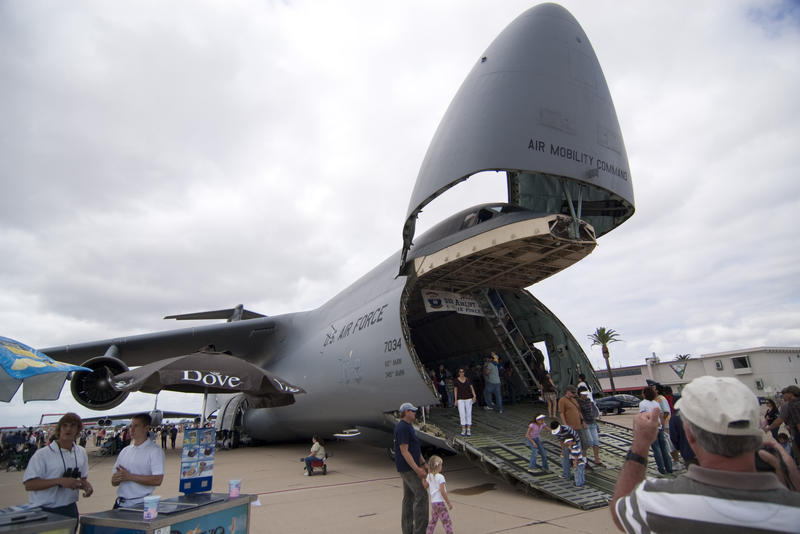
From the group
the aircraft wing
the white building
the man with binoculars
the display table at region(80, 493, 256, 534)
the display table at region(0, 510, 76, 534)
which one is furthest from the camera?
the white building

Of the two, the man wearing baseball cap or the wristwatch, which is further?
the man wearing baseball cap

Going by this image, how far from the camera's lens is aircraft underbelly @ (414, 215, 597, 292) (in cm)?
722

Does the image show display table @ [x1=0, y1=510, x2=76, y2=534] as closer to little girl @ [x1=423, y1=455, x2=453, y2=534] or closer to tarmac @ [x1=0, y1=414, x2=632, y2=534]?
tarmac @ [x1=0, y1=414, x2=632, y2=534]

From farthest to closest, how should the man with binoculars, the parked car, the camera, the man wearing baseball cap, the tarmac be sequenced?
the parked car, the tarmac, the man wearing baseball cap, the camera, the man with binoculars

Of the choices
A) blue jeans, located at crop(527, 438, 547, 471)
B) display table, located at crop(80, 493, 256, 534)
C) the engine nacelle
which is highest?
the engine nacelle

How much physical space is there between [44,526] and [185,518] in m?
0.87

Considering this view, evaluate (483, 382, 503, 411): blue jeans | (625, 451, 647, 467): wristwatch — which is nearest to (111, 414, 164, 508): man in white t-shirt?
(625, 451, 647, 467): wristwatch

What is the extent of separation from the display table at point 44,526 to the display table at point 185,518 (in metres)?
0.24

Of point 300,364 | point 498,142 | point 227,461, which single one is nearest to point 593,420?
point 498,142

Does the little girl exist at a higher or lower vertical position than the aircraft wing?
lower

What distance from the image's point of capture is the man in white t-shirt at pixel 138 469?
3.90m

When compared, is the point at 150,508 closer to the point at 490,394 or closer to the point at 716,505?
the point at 716,505

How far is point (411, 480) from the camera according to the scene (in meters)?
4.68

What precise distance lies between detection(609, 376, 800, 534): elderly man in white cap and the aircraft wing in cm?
1450
